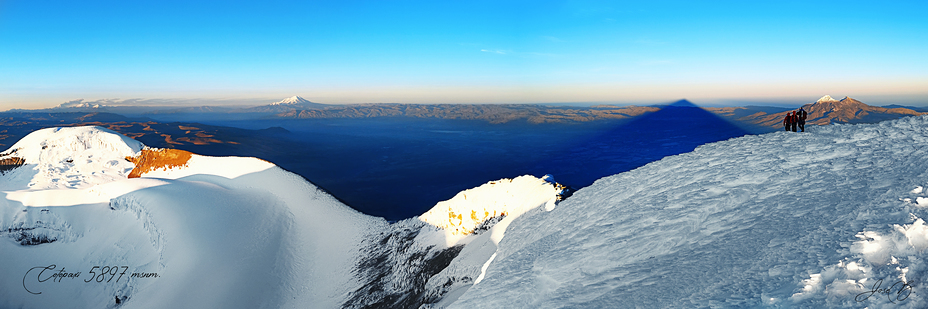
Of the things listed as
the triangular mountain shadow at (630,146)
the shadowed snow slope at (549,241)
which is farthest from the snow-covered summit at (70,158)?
the triangular mountain shadow at (630,146)

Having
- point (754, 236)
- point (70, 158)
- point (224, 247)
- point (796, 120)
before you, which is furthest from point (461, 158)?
point (754, 236)

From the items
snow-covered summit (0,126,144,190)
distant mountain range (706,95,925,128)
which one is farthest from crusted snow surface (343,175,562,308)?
distant mountain range (706,95,925,128)

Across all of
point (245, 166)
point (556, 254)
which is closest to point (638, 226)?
point (556, 254)

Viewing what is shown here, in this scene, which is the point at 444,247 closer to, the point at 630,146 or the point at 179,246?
the point at 179,246

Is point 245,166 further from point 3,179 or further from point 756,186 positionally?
point 756,186
